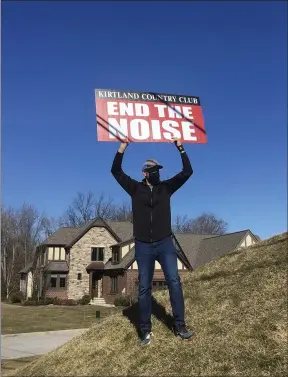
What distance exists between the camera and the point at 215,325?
6.49m

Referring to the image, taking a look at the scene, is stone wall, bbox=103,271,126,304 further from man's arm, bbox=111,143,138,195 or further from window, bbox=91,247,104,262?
man's arm, bbox=111,143,138,195

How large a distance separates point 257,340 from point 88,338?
131 inches

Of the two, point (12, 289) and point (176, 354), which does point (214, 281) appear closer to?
point (176, 354)

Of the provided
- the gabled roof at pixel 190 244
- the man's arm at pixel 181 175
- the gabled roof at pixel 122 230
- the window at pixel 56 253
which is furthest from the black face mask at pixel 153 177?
the window at pixel 56 253

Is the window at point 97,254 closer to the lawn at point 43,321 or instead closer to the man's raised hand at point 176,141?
the lawn at point 43,321

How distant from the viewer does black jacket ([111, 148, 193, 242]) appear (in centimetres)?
574

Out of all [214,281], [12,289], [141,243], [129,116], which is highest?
[129,116]

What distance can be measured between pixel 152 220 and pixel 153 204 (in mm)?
207

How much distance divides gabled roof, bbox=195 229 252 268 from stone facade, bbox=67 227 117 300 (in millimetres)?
9187

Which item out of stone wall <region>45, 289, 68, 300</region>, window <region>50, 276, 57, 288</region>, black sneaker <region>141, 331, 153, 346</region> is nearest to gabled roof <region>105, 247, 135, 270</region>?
stone wall <region>45, 289, 68, 300</region>

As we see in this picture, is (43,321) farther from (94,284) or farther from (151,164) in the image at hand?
(151,164)

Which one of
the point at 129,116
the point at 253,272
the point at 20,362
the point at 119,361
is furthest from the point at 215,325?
the point at 20,362

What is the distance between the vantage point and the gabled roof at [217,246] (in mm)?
42156

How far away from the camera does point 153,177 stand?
19.4 feet
